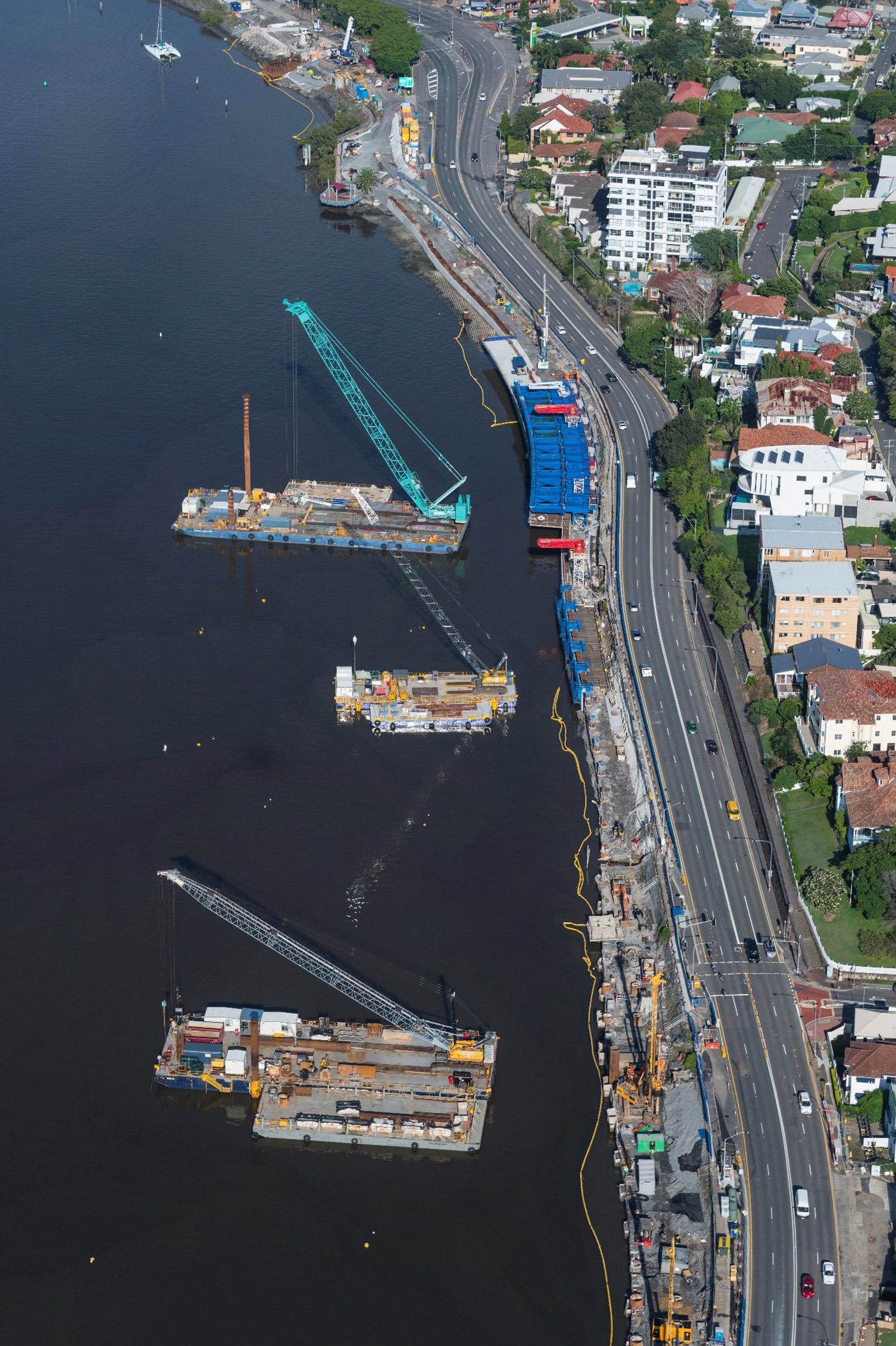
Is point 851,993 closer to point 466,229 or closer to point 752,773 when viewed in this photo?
point 752,773

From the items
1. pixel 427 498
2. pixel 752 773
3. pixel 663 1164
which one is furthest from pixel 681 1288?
pixel 427 498

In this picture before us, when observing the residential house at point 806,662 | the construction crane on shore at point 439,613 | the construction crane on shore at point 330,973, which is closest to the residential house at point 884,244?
the construction crane on shore at point 439,613

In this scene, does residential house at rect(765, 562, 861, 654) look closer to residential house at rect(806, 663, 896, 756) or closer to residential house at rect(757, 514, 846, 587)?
residential house at rect(757, 514, 846, 587)

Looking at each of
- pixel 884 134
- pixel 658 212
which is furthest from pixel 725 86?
pixel 658 212

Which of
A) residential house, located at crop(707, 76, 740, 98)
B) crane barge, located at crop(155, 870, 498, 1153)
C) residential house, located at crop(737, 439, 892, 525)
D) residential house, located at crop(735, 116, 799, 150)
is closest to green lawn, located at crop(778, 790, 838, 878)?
crane barge, located at crop(155, 870, 498, 1153)

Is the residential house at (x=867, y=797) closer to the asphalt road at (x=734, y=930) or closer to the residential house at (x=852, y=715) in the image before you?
the residential house at (x=852, y=715)

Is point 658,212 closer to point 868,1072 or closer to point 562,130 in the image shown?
point 562,130
